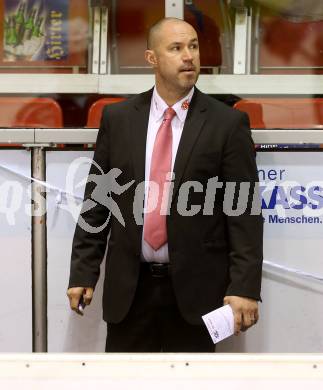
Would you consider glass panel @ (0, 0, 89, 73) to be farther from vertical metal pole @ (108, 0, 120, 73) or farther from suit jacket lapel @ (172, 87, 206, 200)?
suit jacket lapel @ (172, 87, 206, 200)

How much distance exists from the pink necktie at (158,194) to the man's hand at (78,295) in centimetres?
26

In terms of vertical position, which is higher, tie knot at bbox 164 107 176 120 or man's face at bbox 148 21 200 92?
man's face at bbox 148 21 200 92

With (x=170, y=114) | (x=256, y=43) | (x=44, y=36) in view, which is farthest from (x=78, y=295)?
(x=44, y=36)

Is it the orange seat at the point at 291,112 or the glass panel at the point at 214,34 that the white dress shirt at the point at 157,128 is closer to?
the orange seat at the point at 291,112

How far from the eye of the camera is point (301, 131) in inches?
87.0

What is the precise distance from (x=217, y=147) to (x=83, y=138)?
0.50 metres

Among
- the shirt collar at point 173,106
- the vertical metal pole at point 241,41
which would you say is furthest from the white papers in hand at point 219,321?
the vertical metal pole at point 241,41

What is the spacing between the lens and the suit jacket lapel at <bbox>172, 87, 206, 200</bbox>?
1995mm

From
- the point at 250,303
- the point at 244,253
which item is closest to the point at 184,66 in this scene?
the point at 244,253

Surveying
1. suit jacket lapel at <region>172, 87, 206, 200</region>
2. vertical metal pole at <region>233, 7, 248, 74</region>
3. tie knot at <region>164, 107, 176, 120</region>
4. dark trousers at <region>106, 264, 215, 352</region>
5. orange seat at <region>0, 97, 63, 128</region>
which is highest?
vertical metal pole at <region>233, 7, 248, 74</region>

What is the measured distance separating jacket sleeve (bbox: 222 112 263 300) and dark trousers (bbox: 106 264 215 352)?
0.18 meters

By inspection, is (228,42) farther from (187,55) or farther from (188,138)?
(188,138)

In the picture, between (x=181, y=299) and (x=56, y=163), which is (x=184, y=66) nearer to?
(x=56, y=163)

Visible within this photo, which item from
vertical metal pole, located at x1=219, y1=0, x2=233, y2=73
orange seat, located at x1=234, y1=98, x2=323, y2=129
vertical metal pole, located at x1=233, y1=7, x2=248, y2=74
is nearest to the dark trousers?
orange seat, located at x1=234, y1=98, x2=323, y2=129
